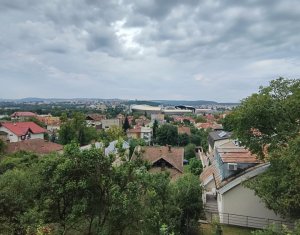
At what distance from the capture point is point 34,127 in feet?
247

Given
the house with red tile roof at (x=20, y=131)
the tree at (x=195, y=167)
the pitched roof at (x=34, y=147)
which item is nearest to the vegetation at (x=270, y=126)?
the tree at (x=195, y=167)

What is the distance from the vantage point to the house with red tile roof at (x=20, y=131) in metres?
70.2

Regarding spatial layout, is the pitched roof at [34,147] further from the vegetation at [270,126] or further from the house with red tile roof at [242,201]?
the vegetation at [270,126]

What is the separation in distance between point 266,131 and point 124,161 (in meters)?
10.1

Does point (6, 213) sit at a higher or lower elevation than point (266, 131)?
lower

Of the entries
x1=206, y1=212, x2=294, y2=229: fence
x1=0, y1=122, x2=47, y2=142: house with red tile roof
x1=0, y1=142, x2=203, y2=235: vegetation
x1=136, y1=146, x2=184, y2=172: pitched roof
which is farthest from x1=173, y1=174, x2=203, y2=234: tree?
x1=0, y1=122, x2=47, y2=142: house with red tile roof

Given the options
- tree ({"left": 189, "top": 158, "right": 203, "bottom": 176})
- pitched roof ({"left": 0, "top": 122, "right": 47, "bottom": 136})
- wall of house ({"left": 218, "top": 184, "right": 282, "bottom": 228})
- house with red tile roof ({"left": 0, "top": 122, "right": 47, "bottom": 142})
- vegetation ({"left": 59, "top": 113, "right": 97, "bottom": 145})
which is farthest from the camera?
pitched roof ({"left": 0, "top": 122, "right": 47, "bottom": 136})

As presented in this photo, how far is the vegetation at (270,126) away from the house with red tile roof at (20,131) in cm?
6087

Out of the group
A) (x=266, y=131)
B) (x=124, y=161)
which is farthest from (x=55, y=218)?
(x=266, y=131)

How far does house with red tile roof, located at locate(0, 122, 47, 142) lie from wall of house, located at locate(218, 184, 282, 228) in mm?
60289

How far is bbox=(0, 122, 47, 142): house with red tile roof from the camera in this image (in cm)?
7025

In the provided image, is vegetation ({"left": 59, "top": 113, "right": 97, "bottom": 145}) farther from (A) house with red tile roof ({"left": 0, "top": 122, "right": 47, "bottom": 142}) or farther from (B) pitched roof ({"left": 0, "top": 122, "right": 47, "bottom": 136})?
(B) pitched roof ({"left": 0, "top": 122, "right": 47, "bottom": 136})

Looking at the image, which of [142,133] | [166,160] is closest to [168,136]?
[142,133]

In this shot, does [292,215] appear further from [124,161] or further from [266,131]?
[124,161]
